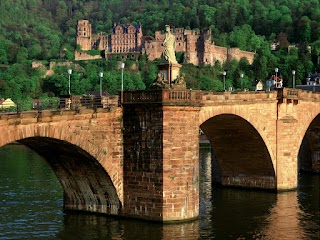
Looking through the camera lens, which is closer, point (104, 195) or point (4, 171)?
point (104, 195)

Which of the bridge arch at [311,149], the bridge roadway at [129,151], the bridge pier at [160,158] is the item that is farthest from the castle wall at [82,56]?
the bridge pier at [160,158]

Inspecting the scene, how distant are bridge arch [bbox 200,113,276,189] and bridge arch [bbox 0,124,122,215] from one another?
1080cm

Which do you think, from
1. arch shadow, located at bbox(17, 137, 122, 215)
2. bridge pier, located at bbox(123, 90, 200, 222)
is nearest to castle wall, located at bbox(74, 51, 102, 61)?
arch shadow, located at bbox(17, 137, 122, 215)

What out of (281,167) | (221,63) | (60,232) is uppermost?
(221,63)

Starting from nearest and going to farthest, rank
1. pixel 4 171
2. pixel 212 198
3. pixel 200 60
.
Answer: pixel 212 198 → pixel 4 171 → pixel 200 60

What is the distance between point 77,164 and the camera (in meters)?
31.2

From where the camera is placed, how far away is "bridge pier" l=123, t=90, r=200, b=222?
2966cm


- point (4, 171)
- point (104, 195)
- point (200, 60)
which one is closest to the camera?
point (104, 195)

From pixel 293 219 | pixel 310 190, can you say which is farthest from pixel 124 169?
pixel 310 190

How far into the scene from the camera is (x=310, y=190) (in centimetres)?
4372

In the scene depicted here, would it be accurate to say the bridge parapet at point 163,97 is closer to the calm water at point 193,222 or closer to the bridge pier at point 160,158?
the bridge pier at point 160,158

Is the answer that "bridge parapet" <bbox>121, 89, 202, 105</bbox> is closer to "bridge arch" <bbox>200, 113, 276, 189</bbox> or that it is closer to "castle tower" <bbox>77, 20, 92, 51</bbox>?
"bridge arch" <bbox>200, 113, 276, 189</bbox>

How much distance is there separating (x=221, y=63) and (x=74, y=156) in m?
139

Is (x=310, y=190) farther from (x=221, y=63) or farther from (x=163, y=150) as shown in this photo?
(x=221, y=63)
